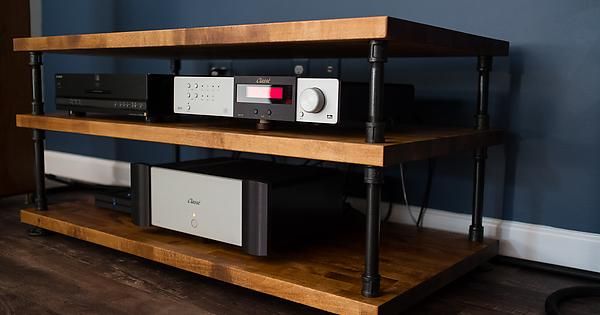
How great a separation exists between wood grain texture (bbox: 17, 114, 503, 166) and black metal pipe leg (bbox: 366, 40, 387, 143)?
0.03 metres

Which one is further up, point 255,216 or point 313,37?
point 313,37

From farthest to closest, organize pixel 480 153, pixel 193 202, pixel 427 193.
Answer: pixel 427 193, pixel 480 153, pixel 193 202

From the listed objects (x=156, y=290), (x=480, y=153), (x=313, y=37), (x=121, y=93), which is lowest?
(x=156, y=290)

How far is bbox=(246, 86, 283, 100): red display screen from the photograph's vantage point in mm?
1229

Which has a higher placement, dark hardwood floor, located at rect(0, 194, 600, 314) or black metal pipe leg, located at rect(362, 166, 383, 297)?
black metal pipe leg, located at rect(362, 166, 383, 297)

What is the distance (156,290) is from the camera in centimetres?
133

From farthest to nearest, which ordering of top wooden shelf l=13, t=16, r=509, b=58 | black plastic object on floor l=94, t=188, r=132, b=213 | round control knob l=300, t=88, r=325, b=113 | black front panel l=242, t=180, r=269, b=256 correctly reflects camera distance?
black plastic object on floor l=94, t=188, r=132, b=213, black front panel l=242, t=180, r=269, b=256, round control knob l=300, t=88, r=325, b=113, top wooden shelf l=13, t=16, r=509, b=58

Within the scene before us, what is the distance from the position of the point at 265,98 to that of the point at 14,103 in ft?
4.05

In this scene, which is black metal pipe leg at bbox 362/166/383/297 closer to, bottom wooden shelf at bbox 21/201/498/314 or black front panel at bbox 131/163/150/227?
bottom wooden shelf at bbox 21/201/498/314

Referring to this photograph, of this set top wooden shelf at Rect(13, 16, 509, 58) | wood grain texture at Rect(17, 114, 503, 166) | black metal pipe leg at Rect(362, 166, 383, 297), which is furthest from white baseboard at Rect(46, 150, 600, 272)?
black metal pipe leg at Rect(362, 166, 383, 297)

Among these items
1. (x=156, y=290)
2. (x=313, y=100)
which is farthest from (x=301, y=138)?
(x=156, y=290)

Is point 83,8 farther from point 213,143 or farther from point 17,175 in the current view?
point 213,143

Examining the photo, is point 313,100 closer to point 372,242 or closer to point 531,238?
point 372,242

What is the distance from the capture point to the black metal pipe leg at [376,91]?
3.48 feet
